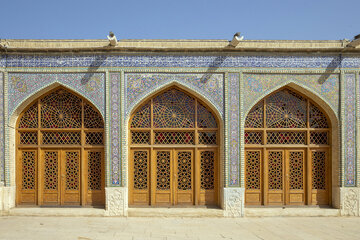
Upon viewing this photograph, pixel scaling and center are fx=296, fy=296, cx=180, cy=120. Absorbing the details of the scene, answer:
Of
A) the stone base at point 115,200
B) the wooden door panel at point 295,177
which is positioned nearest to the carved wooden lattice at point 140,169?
the stone base at point 115,200

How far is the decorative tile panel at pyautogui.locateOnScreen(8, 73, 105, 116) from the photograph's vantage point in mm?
7078

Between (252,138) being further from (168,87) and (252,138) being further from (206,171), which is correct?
(168,87)

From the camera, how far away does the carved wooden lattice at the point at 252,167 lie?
7.37 m

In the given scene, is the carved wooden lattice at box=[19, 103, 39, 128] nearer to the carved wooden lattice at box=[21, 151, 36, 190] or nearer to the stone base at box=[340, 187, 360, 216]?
the carved wooden lattice at box=[21, 151, 36, 190]

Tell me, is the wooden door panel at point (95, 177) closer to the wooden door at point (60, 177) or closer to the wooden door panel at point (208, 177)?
the wooden door at point (60, 177)

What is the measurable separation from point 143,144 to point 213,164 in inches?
71.3

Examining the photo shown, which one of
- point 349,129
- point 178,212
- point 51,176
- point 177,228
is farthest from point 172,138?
point 349,129

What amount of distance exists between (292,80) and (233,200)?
321 cm

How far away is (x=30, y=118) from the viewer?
7.33 meters

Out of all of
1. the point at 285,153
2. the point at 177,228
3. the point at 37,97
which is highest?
the point at 37,97

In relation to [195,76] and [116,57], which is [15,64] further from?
[195,76]

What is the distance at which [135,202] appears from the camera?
288 inches

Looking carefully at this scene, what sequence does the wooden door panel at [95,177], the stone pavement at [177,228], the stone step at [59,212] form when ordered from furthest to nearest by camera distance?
the wooden door panel at [95,177], the stone step at [59,212], the stone pavement at [177,228]

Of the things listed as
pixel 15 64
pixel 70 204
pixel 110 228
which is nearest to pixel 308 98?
pixel 110 228
